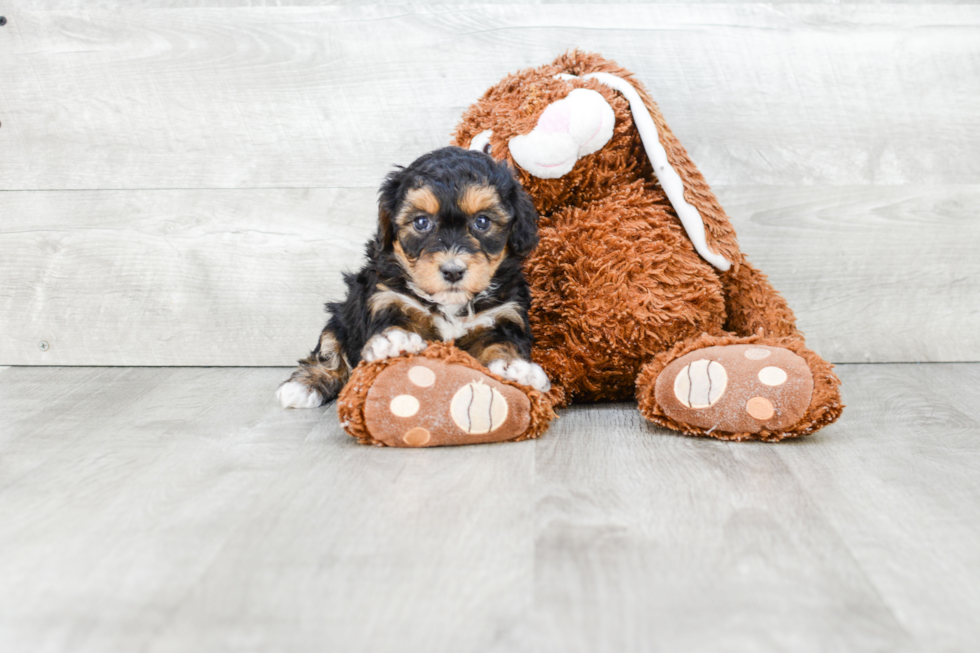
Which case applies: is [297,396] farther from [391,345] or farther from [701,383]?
[701,383]

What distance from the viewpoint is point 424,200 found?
1.75m

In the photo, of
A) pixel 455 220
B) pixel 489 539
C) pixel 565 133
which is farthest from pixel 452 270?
pixel 489 539

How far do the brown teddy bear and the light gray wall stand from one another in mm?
491

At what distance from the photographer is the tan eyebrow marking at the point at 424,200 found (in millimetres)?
1740

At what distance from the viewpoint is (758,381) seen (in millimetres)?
1751

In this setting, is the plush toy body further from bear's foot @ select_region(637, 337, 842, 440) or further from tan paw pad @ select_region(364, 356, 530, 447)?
tan paw pad @ select_region(364, 356, 530, 447)

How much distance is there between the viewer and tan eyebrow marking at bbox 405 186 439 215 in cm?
174

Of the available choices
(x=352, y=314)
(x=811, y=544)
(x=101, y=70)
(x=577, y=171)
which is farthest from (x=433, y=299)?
(x=101, y=70)

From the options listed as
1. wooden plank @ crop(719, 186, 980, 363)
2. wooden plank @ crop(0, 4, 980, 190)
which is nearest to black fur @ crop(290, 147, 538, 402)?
wooden plank @ crop(0, 4, 980, 190)

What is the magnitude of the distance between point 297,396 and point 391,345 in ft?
1.66

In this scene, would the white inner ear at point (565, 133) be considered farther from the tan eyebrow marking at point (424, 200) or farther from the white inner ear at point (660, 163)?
the tan eyebrow marking at point (424, 200)

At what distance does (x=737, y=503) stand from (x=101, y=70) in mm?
2298

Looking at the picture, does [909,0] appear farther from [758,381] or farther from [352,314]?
[352,314]

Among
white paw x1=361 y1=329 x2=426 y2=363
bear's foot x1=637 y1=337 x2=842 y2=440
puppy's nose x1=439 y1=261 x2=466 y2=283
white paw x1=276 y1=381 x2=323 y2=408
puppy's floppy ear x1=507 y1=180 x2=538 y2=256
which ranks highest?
puppy's floppy ear x1=507 y1=180 x2=538 y2=256
